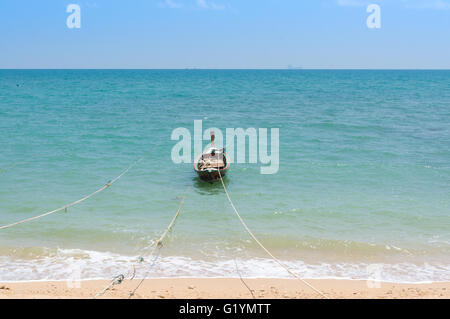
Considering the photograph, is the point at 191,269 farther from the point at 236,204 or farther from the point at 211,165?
the point at 211,165

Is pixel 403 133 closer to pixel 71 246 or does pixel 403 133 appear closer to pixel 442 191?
pixel 442 191

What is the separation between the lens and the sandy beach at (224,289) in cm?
883

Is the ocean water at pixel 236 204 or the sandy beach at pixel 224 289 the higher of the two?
the ocean water at pixel 236 204

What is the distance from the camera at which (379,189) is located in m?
17.0

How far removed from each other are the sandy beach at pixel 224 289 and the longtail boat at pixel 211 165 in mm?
8158

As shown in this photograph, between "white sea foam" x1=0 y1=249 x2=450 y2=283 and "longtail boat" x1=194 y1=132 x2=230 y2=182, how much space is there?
6812 millimetres

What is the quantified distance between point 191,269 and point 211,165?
8531 mm

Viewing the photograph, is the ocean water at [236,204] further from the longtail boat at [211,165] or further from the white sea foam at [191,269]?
the longtail boat at [211,165]

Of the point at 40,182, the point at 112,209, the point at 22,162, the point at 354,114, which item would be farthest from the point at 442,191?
the point at 354,114

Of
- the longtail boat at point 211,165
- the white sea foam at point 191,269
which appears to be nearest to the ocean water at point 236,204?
the white sea foam at point 191,269

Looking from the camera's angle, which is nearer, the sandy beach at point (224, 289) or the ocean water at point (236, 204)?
the sandy beach at point (224, 289)

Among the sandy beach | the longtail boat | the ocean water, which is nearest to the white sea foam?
the ocean water

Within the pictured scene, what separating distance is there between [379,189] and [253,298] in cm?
1016

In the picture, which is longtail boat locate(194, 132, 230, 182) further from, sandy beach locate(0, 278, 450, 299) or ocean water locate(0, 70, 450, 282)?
sandy beach locate(0, 278, 450, 299)
